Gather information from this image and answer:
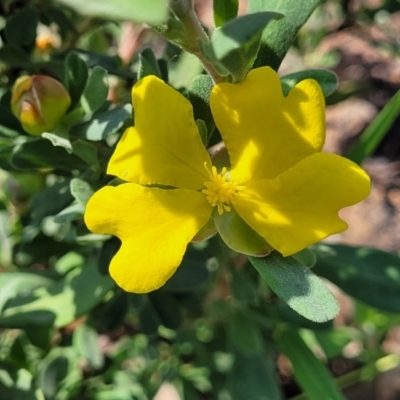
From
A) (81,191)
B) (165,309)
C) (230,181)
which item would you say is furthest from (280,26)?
(165,309)

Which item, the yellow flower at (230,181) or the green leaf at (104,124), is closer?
the yellow flower at (230,181)

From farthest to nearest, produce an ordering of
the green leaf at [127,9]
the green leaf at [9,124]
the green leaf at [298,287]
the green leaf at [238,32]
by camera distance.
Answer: the green leaf at [9,124] → the green leaf at [298,287] → the green leaf at [238,32] → the green leaf at [127,9]

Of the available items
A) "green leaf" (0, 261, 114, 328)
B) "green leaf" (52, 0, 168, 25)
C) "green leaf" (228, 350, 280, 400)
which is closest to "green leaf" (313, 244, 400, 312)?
"green leaf" (228, 350, 280, 400)

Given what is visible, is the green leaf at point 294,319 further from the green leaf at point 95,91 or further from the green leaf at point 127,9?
the green leaf at point 127,9

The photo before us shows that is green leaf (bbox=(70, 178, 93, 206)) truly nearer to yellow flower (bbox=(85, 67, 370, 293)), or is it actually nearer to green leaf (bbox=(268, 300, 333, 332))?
yellow flower (bbox=(85, 67, 370, 293))

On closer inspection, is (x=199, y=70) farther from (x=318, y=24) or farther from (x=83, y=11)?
(x=318, y=24)

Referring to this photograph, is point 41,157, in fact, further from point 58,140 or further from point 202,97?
point 202,97

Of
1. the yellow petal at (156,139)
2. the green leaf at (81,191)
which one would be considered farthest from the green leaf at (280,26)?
the green leaf at (81,191)
